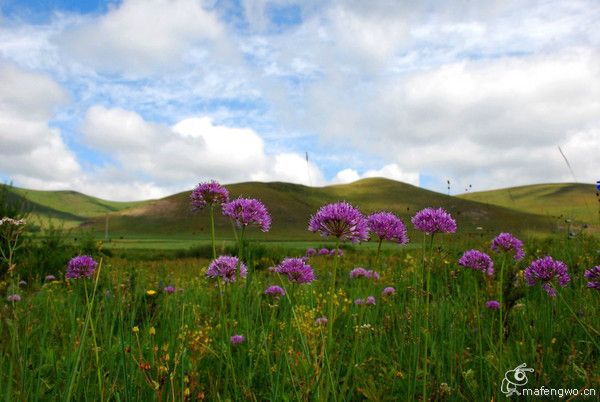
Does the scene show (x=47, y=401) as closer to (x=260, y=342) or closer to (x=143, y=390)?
(x=143, y=390)

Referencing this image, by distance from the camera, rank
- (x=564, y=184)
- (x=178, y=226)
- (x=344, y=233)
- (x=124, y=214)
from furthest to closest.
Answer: (x=564, y=184) → (x=124, y=214) → (x=178, y=226) → (x=344, y=233)

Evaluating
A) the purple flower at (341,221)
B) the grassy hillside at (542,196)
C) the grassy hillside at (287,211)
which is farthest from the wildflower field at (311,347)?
the grassy hillside at (542,196)

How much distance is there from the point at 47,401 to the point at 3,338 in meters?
1.32

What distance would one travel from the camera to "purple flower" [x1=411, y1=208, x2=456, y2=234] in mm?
2707

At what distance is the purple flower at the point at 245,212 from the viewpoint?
9.81ft

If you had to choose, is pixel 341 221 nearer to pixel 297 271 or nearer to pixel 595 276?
pixel 297 271

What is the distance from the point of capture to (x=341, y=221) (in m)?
2.18

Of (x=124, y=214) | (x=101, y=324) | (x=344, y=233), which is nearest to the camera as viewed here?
(x=344, y=233)

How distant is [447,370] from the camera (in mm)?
3219

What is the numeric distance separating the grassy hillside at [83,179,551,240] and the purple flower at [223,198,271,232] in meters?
66.0

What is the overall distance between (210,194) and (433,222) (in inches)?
58.6

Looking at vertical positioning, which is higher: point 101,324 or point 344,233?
point 344,233

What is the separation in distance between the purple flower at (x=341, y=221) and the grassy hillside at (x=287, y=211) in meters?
66.8

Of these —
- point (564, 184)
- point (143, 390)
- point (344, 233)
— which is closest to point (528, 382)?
point (344, 233)
